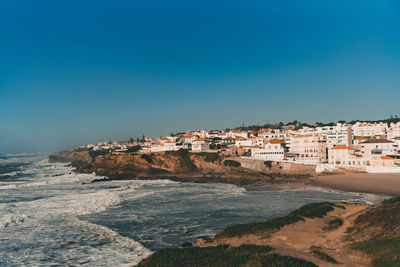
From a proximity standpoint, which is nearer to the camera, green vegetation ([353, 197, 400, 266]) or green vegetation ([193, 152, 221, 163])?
green vegetation ([353, 197, 400, 266])

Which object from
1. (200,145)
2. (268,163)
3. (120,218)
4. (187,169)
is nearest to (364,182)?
(268,163)

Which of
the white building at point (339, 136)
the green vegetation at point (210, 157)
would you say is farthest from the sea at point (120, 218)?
the white building at point (339, 136)

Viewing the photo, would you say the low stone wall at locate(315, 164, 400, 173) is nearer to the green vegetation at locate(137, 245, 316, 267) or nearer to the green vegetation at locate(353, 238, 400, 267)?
the green vegetation at locate(353, 238, 400, 267)

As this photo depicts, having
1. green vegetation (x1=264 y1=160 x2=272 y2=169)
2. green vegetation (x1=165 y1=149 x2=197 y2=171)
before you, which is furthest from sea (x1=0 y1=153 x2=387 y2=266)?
green vegetation (x1=165 y1=149 x2=197 y2=171)

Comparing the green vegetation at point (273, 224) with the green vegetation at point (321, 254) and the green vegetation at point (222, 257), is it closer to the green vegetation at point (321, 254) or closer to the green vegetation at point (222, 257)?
the green vegetation at point (222, 257)

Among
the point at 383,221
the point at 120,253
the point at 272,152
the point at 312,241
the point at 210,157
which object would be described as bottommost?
the point at 120,253

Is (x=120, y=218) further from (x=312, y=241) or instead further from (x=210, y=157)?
(x=210, y=157)
